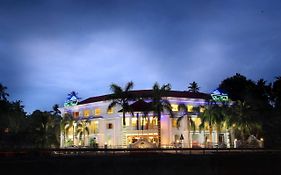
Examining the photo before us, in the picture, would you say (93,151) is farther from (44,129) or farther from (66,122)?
(44,129)

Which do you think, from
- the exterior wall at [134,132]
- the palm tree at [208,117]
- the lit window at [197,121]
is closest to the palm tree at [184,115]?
the exterior wall at [134,132]

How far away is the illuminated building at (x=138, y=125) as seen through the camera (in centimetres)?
8969

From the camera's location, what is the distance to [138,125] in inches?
3575

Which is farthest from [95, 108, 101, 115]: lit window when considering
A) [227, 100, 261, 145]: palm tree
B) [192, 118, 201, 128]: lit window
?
[227, 100, 261, 145]: palm tree

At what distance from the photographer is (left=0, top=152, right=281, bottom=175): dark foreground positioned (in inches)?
1462

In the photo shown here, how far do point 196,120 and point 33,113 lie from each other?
4835cm

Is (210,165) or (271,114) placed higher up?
(271,114)

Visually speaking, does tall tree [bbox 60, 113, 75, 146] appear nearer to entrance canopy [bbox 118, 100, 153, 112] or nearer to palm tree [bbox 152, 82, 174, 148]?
entrance canopy [bbox 118, 100, 153, 112]

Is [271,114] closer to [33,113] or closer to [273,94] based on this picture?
[273,94]

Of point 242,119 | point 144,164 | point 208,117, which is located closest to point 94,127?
point 208,117

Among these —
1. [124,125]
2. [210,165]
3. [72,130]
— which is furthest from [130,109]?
[210,165]

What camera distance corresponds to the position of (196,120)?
9450cm

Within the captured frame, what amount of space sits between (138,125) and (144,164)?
1902 inches

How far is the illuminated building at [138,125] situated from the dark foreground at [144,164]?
118 feet
